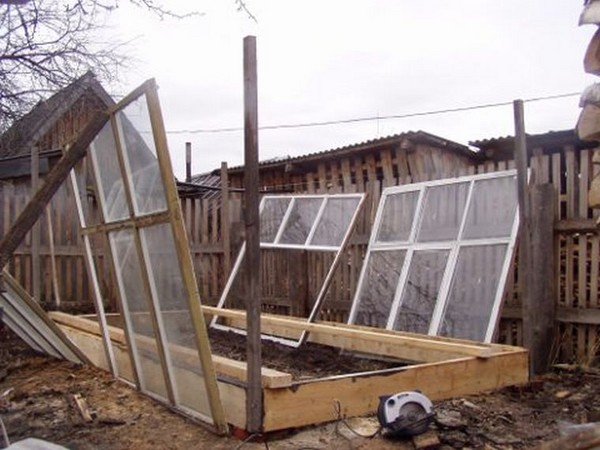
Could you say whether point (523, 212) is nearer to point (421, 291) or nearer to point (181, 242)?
point (421, 291)

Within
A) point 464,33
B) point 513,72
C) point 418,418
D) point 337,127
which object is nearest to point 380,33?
point 464,33

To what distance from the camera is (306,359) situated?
5.52m

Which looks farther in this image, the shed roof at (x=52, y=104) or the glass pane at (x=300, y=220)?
the shed roof at (x=52, y=104)

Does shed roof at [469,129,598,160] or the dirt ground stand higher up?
shed roof at [469,129,598,160]

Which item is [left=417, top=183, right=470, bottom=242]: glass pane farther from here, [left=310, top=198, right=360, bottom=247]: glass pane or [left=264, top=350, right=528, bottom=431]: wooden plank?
[left=264, top=350, right=528, bottom=431]: wooden plank

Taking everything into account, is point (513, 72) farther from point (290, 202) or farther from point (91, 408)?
point (91, 408)

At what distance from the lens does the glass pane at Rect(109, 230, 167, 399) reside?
398cm

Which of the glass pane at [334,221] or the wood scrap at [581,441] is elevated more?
the glass pane at [334,221]

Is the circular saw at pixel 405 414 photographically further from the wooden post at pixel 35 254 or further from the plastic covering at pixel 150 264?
the wooden post at pixel 35 254

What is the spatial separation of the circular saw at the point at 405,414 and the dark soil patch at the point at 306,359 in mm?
1463

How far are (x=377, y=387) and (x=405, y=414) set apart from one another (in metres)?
0.43

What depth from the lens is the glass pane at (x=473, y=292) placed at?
5102mm

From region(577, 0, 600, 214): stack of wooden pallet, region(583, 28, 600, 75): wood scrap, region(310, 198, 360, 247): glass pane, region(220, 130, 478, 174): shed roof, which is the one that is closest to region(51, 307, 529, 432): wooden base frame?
region(310, 198, 360, 247): glass pane

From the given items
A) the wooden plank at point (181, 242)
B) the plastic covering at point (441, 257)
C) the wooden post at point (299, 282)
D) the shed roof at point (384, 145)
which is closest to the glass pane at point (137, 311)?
the wooden plank at point (181, 242)
